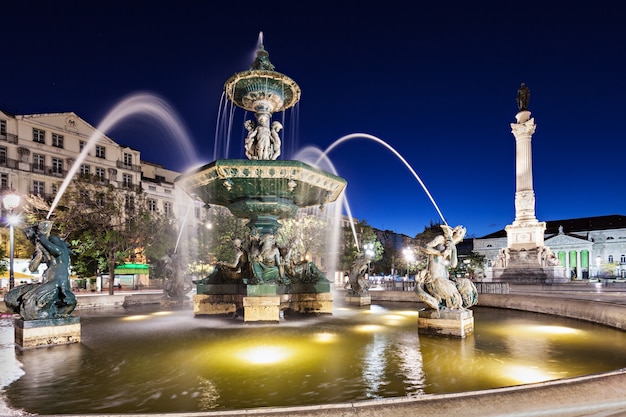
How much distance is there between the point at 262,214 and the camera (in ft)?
42.1

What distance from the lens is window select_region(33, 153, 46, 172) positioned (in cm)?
4619

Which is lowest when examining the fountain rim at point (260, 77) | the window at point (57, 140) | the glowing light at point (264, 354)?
the glowing light at point (264, 354)

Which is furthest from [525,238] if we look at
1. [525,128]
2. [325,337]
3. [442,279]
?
[325,337]

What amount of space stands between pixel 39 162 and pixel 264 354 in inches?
1968

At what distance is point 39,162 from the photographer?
46688mm

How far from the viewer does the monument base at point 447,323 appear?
785 centimetres

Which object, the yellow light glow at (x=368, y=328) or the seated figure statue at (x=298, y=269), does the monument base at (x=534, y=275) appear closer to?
the seated figure statue at (x=298, y=269)

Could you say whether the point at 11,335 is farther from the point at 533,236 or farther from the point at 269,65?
the point at 533,236

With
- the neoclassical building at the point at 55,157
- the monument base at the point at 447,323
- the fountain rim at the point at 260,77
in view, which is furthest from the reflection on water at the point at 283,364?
the neoclassical building at the point at 55,157

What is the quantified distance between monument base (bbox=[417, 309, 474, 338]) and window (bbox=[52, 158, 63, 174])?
50.5 metres

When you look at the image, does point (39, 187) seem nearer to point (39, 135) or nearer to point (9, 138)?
point (9, 138)

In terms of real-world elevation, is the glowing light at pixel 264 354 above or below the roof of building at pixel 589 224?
below

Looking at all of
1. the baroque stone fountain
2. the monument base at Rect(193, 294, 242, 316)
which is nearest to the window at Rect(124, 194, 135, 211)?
the baroque stone fountain

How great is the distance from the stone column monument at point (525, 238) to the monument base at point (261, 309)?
27983mm
